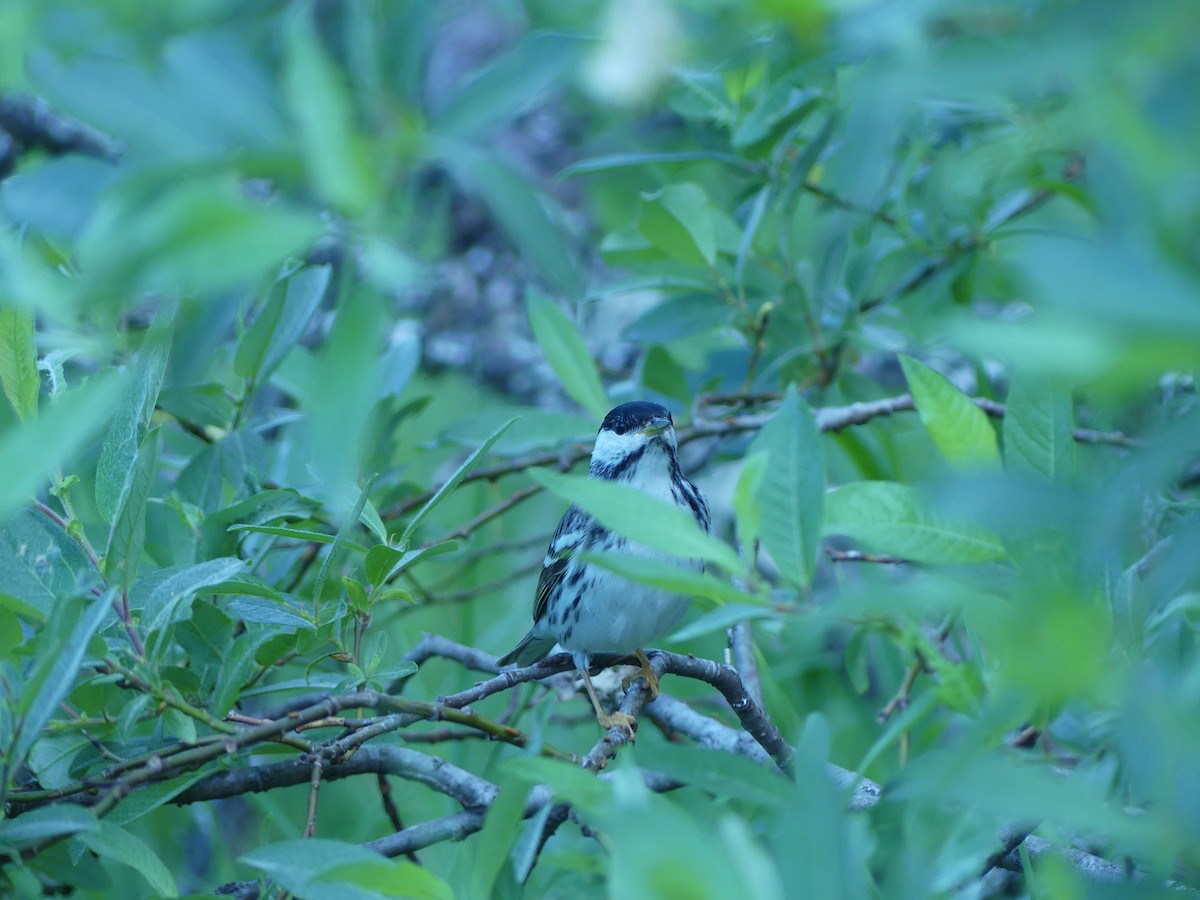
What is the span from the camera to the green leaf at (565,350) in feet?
7.72

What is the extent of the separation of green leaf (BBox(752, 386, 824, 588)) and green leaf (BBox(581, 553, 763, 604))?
0.06 meters

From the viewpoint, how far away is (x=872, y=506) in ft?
3.83

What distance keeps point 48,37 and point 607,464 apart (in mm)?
2019

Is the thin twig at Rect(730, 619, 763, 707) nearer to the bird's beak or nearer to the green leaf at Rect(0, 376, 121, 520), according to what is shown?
the bird's beak

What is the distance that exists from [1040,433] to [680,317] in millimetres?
1430

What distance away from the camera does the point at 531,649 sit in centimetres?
307

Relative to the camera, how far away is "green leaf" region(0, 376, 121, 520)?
30.5 inches

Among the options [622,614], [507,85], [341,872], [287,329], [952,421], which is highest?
[507,85]

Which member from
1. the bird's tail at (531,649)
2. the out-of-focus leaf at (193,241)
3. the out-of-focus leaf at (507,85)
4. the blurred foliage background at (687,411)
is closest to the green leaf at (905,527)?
the blurred foliage background at (687,411)

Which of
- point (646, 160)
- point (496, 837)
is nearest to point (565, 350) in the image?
point (646, 160)

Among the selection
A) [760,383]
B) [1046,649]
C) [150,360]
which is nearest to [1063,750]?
[760,383]

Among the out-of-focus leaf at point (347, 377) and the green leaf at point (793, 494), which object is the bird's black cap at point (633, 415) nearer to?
the green leaf at point (793, 494)

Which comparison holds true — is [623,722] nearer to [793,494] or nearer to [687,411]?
[687,411]

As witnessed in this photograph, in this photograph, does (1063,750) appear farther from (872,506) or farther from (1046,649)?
(1046,649)
